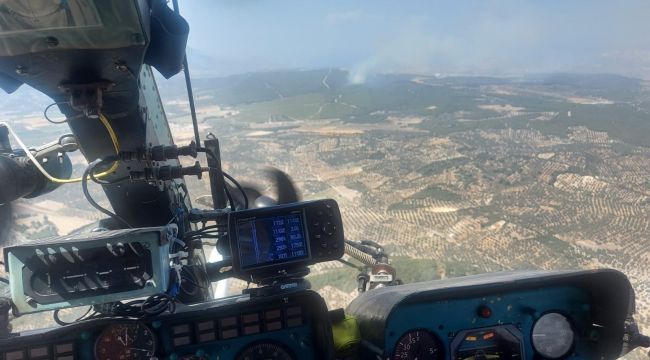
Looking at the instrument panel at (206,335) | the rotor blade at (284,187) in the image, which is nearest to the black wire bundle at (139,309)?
the instrument panel at (206,335)

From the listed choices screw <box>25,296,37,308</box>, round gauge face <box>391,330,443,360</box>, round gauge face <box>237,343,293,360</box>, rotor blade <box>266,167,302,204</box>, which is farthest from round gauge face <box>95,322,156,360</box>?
rotor blade <box>266,167,302,204</box>

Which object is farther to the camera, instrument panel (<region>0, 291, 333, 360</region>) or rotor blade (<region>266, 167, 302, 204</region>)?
rotor blade (<region>266, 167, 302, 204</region>)

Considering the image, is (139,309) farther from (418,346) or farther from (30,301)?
(418,346)

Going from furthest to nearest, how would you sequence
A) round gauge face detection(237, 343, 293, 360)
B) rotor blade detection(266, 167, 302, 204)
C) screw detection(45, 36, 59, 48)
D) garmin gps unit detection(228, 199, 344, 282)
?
rotor blade detection(266, 167, 302, 204) → garmin gps unit detection(228, 199, 344, 282) → round gauge face detection(237, 343, 293, 360) → screw detection(45, 36, 59, 48)

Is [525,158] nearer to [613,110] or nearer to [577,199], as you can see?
[577,199]

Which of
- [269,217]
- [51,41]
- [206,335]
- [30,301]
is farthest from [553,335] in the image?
[51,41]

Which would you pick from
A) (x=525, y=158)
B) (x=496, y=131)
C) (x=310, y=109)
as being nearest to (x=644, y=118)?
(x=496, y=131)

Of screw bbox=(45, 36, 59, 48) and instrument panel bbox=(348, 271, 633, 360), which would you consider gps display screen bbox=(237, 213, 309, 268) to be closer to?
instrument panel bbox=(348, 271, 633, 360)
